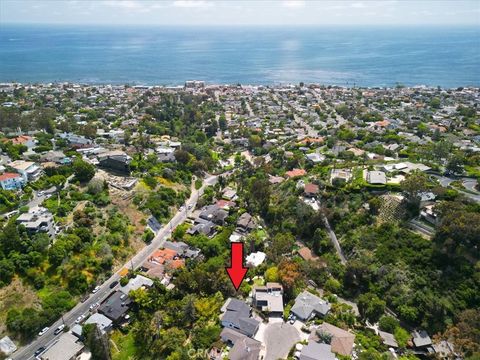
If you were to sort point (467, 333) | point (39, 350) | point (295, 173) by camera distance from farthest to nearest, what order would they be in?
1. point (295, 173)
2. point (467, 333)
3. point (39, 350)

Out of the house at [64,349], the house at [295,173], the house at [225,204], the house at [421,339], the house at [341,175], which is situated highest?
the house at [341,175]

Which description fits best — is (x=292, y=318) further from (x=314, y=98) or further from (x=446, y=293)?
(x=314, y=98)

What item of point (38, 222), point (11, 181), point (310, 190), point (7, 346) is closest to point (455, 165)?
point (310, 190)

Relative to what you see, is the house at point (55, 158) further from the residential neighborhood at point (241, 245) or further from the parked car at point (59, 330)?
the parked car at point (59, 330)

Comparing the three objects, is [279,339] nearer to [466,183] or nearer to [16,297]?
[16,297]

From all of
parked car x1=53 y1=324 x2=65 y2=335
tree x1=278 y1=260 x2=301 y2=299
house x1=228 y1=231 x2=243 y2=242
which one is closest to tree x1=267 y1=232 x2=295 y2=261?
tree x1=278 y1=260 x2=301 y2=299

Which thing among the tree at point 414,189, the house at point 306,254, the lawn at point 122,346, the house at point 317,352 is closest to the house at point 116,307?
the lawn at point 122,346
